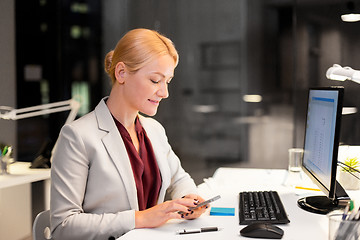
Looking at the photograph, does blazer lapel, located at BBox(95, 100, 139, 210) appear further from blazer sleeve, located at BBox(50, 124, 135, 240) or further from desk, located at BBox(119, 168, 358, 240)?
desk, located at BBox(119, 168, 358, 240)

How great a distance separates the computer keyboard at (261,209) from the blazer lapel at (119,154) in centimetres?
40

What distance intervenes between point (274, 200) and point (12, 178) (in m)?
1.72

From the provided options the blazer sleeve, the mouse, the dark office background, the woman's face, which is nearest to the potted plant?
the mouse

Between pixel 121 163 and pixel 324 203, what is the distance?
0.76 m

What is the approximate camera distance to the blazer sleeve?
53.5 inches

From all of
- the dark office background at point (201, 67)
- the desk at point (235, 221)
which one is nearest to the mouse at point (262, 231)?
the desk at point (235, 221)

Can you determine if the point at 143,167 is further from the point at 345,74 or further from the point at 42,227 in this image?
the point at 345,74

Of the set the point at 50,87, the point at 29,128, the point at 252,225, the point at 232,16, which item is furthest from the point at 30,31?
the point at 252,225

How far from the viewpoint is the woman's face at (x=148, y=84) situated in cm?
158

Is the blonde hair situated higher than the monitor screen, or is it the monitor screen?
the blonde hair

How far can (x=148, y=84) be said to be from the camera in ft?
5.21

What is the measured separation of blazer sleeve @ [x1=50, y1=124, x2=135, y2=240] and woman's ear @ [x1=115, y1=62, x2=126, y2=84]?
0.26 meters

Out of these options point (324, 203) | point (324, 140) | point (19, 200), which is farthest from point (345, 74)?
point (19, 200)

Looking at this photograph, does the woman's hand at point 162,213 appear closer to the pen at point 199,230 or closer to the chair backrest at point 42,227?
the pen at point 199,230
